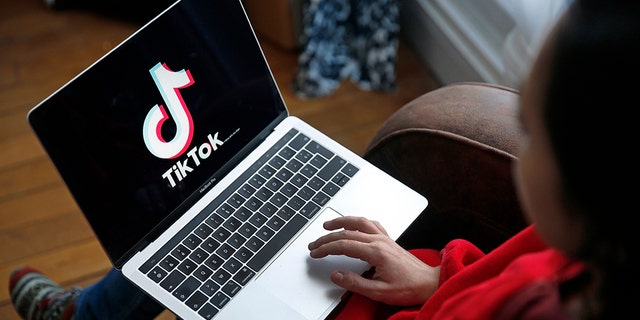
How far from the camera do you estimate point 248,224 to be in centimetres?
101

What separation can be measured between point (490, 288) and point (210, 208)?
44 centimetres

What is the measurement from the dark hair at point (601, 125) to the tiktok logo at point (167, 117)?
56 cm

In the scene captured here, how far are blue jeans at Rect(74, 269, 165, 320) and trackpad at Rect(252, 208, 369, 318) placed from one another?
220 mm

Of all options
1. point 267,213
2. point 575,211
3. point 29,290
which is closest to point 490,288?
point 575,211

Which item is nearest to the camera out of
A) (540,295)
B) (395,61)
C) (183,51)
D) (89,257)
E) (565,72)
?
(565,72)

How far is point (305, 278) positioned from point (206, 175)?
209mm

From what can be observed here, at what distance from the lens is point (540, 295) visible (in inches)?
25.4

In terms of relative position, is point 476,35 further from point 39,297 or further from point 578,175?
point 578,175

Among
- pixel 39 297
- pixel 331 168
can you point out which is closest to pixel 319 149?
pixel 331 168

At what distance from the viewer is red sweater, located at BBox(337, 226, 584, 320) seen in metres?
0.65

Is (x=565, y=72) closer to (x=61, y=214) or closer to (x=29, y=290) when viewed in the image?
(x=29, y=290)

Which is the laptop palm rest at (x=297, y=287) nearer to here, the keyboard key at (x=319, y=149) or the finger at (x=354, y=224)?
the finger at (x=354, y=224)

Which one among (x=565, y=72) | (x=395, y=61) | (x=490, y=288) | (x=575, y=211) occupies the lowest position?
(x=395, y=61)

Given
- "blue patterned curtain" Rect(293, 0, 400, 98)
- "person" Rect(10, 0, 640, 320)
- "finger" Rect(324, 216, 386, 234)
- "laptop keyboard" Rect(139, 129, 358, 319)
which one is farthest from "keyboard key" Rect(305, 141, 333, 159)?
"blue patterned curtain" Rect(293, 0, 400, 98)
